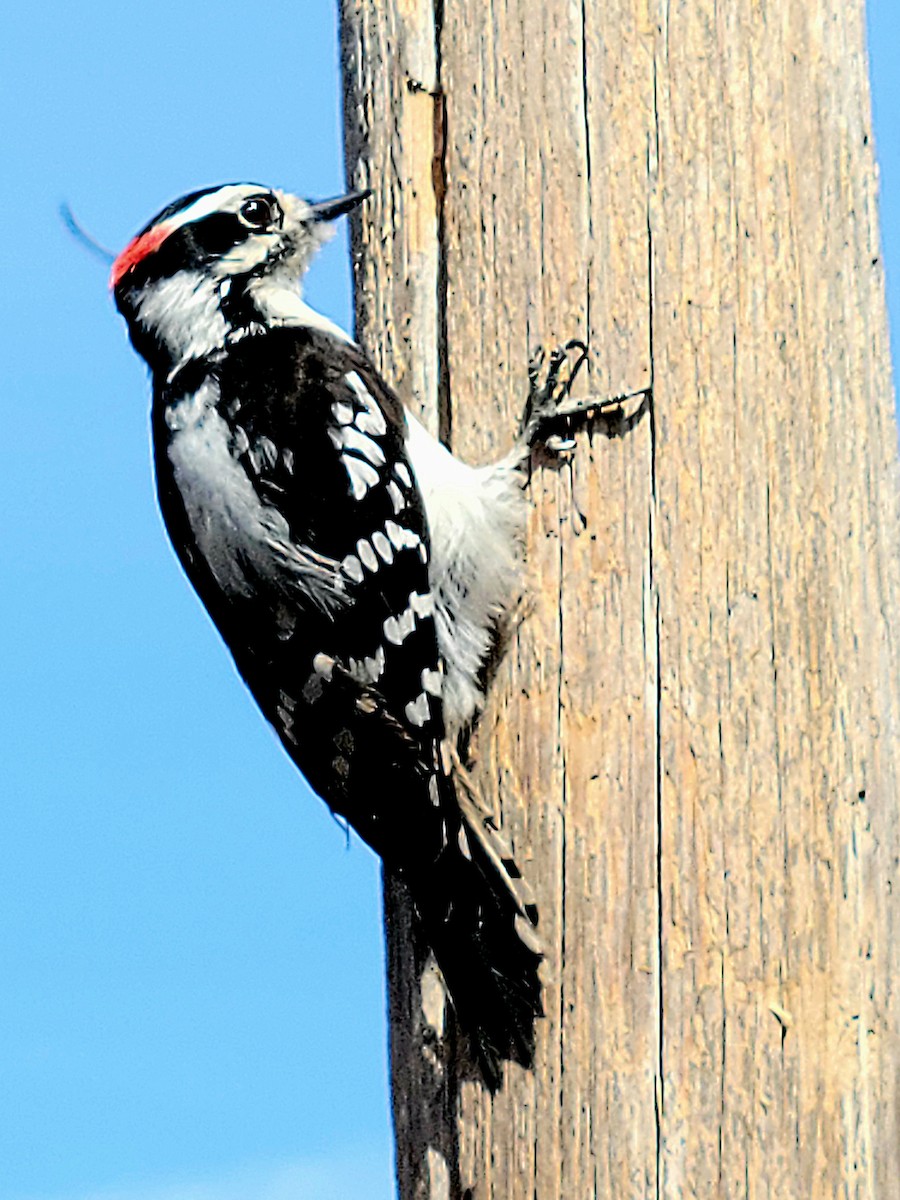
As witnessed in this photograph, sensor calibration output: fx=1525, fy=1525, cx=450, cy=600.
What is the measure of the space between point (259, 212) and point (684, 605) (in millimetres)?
1367

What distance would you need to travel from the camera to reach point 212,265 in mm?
3180

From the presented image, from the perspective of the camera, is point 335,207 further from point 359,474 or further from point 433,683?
point 433,683

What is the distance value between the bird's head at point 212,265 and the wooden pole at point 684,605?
0.45m

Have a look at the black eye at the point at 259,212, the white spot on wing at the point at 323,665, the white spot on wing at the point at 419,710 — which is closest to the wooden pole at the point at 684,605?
the white spot on wing at the point at 419,710

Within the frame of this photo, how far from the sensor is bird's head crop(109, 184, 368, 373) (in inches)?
124

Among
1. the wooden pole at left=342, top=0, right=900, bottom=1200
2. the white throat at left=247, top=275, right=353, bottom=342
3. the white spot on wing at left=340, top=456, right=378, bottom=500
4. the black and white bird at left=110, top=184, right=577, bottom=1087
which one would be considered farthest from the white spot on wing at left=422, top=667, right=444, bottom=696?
the white throat at left=247, top=275, right=353, bottom=342

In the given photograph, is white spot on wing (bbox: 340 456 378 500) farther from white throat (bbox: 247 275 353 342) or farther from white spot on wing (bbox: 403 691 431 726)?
white spot on wing (bbox: 403 691 431 726)

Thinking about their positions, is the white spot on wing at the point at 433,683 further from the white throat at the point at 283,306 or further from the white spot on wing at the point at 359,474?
the white throat at the point at 283,306

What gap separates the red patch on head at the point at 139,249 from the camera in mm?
3170

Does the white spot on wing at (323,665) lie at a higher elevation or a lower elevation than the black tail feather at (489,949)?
higher

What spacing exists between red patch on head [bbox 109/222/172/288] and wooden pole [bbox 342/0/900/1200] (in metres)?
0.63

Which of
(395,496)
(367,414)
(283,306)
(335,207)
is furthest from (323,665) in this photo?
(335,207)

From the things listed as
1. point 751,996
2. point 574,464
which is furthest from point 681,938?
point 574,464

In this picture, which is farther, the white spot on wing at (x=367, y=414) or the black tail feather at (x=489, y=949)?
the white spot on wing at (x=367, y=414)
